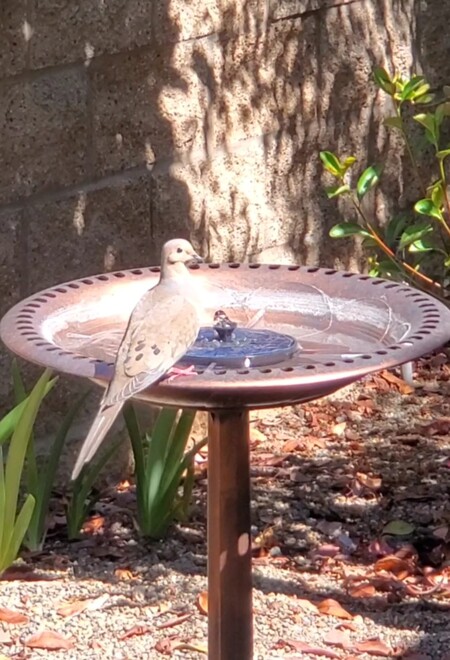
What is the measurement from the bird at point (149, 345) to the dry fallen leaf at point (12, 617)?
1022 mm

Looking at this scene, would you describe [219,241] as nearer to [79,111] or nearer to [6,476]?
[79,111]

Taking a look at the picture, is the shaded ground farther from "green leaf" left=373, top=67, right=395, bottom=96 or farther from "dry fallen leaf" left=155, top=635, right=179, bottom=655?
"green leaf" left=373, top=67, right=395, bottom=96

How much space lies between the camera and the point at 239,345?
3.01 meters

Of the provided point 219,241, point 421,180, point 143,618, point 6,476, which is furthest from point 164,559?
point 421,180

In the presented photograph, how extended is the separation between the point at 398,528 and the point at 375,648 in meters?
0.81

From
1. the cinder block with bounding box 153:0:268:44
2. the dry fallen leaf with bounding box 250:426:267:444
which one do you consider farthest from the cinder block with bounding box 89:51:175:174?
the dry fallen leaf with bounding box 250:426:267:444

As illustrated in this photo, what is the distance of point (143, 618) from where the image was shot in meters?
3.84

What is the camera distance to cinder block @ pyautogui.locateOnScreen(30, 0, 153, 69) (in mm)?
4266

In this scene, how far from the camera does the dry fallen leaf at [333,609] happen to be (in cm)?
388

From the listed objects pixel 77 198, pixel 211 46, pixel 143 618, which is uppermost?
pixel 211 46

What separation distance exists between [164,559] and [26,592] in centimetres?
47

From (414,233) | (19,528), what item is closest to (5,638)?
(19,528)

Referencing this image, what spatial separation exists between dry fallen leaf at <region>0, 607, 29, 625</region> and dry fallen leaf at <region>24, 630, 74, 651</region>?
8 cm

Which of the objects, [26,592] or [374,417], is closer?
[26,592]
